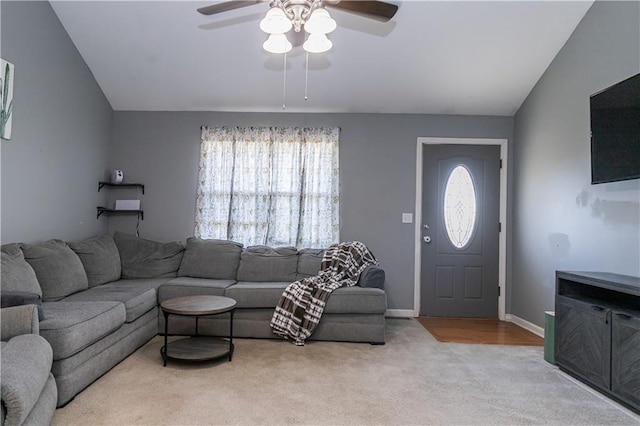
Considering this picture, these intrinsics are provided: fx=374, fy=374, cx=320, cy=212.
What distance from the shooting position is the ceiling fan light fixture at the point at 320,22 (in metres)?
2.10

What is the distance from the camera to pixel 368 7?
2.28 m

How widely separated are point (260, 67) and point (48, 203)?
97.2 inches

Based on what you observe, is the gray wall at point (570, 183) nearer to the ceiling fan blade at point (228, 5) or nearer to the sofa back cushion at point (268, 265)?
the sofa back cushion at point (268, 265)

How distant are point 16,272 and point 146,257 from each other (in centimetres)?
154

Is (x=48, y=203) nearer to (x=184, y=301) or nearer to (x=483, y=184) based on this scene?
(x=184, y=301)

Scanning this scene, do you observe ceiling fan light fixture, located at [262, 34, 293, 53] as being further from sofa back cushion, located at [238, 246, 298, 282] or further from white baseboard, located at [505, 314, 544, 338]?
white baseboard, located at [505, 314, 544, 338]

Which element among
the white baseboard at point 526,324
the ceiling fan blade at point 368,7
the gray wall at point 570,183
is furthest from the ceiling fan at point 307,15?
the white baseboard at point 526,324

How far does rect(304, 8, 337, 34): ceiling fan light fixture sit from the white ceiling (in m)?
1.30

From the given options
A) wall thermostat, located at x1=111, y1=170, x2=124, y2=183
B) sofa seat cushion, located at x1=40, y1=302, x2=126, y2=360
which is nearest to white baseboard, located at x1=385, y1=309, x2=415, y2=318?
sofa seat cushion, located at x1=40, y1=302, x2=126, y2=360

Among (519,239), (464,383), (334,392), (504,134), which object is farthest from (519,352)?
(504,134)

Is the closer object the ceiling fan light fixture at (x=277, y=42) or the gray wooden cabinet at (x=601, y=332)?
the gray wooden cabinet at (x=601, y=332)

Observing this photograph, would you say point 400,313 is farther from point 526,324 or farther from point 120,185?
point 120,185

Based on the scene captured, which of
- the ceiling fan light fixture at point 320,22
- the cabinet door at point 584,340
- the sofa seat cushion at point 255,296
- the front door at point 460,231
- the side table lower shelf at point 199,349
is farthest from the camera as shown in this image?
the front door at point 460,231

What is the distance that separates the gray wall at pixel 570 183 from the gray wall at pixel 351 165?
29.4 inches
